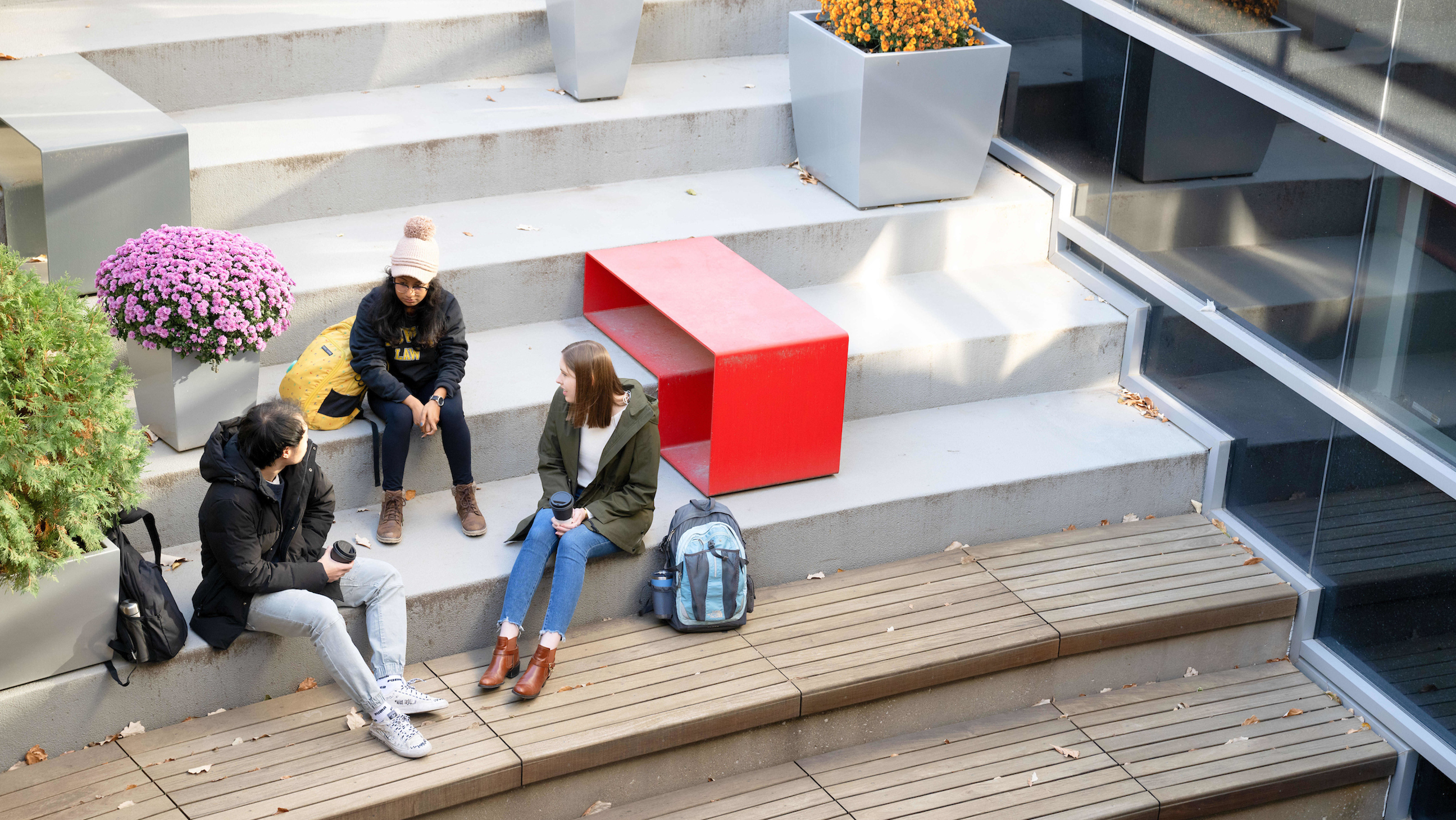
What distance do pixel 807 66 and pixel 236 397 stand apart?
3532 mm

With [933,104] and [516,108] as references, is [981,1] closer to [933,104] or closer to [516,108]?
[933,104]

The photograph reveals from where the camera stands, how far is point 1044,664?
230 inches

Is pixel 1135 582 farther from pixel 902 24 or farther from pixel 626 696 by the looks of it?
pixel 902 24

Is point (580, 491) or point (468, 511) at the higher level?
point (580, 491)

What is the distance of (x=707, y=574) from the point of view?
18.2 ft

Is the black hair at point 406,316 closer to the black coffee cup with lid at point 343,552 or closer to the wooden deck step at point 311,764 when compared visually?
the black coffee cup with lid at point 343,552

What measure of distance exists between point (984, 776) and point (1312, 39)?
10.7ft

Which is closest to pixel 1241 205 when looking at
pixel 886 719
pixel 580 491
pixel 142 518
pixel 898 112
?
pixel 898 112

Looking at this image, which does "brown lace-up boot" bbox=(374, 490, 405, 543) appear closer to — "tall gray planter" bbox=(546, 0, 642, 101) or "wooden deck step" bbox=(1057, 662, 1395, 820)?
"wooden deck step" bbox=(1057, 662, 1395, 820)

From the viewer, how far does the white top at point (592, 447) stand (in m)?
5.53

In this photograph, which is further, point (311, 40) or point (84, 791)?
point (311, 40)

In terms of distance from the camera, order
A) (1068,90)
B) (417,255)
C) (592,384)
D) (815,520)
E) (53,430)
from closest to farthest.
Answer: (53,430) → (592,384) → (417,255) → (815,520) → (1068,90)

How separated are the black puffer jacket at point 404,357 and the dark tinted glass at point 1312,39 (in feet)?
11.7

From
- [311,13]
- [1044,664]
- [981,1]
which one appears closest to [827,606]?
[1044,664]
